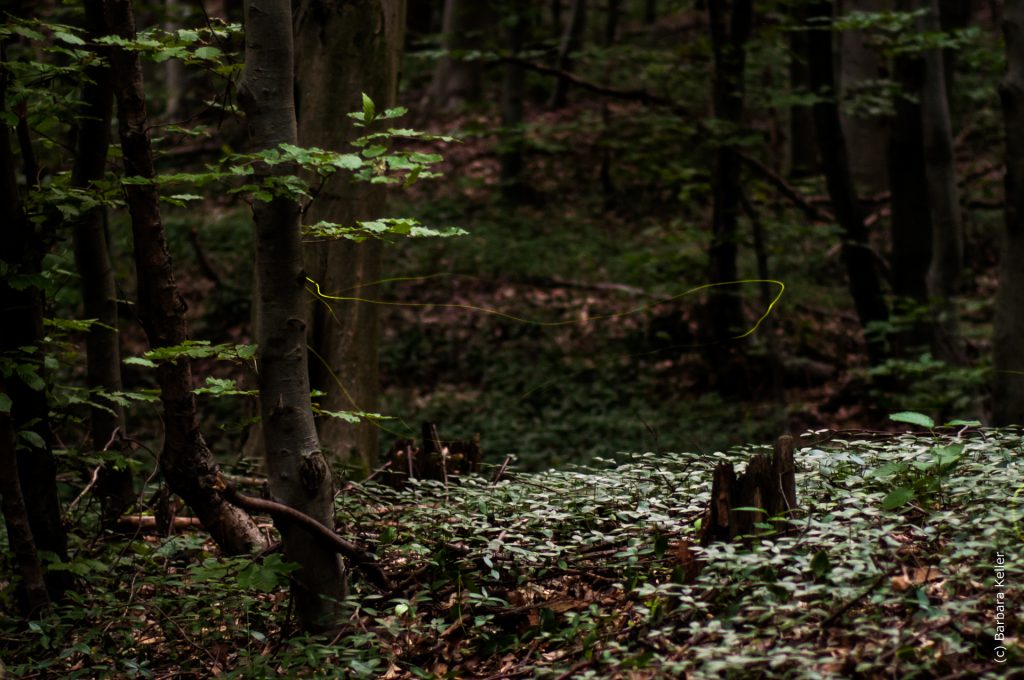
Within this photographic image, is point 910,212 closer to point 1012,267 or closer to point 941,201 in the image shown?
point 941,201

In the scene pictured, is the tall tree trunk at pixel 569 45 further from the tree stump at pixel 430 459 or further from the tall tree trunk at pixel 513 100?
the tree stump at pixel 430 459

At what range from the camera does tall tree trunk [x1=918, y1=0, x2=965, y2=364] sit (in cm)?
872

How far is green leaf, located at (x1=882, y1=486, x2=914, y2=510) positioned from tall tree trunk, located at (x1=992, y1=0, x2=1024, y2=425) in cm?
405

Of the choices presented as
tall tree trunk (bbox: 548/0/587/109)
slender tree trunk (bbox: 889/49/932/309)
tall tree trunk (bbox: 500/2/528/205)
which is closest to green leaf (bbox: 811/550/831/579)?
slender tree trunk (bbox: 889/49/932/309)

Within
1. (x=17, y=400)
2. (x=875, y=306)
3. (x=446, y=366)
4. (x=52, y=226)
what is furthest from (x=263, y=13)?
(x=446, y=366)

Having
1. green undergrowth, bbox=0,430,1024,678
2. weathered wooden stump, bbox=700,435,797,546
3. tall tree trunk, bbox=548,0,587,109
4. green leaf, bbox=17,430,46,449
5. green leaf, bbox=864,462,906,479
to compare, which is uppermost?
tall tree trunk, bbox=548,0,587,109

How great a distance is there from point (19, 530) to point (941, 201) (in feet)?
27.2

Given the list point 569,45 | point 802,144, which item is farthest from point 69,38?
point 802,144

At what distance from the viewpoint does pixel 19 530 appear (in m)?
4.04

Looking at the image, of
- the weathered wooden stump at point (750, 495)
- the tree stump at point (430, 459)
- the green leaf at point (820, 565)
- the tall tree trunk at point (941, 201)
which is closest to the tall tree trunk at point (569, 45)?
the tall tree trunk at point (941, 201)

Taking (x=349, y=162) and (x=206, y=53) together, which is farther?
(x=206, y=53)

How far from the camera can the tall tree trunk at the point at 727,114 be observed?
34.1 feet

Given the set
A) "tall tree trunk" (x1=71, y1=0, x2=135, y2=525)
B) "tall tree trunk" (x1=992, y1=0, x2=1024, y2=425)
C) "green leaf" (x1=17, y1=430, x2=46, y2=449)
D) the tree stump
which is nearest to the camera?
"green leaf" (x1=17, y1=430, x2=46, y2=449)

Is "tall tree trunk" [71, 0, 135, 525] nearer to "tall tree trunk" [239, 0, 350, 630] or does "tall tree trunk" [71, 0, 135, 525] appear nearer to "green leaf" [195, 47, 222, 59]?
"green leaf" [195, 47, 222, 59]
